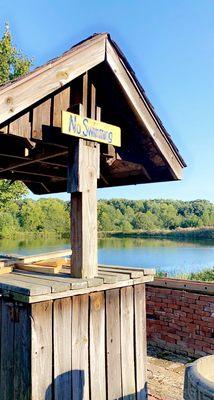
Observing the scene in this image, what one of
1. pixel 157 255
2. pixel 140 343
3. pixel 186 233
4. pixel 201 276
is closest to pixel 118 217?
pixel 186 233

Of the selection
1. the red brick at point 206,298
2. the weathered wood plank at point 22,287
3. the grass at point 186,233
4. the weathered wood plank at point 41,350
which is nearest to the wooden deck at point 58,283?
the weathered wood plank at point 22,287

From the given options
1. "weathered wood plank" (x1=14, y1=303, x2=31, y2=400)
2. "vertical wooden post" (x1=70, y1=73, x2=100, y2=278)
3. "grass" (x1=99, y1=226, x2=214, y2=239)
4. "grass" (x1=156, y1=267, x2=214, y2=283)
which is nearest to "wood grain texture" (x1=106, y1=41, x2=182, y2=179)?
"vertical wooden post" (x1=70, y1=73, x2=100, y2=278)

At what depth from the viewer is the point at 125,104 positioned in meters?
3.63

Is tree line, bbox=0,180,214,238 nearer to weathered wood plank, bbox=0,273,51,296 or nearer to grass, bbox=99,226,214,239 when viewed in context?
grass, bbox=99,226,214,239

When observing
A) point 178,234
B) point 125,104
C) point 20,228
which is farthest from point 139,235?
point 125,104

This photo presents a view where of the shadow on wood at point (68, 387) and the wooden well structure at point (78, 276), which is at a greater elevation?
the wooden well structure at point (78, 276)

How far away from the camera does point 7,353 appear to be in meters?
2.96

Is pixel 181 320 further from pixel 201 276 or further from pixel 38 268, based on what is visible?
pixel 38 268

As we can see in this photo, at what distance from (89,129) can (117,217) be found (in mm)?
42891

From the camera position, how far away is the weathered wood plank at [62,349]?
9.39 ft

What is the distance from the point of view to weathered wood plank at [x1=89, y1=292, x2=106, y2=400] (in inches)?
123

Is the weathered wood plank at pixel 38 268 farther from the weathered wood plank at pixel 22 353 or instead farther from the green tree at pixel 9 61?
the green tree at pixel 9 61

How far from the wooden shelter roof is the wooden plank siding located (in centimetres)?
134

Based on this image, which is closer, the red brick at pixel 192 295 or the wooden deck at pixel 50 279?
the wooden deck at pixel 50 279
